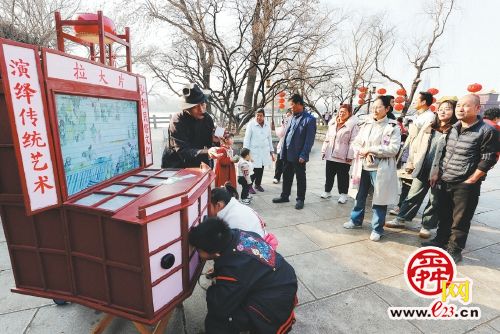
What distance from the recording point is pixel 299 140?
4.54 meters

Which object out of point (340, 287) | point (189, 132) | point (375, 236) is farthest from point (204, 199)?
point (375, 236)

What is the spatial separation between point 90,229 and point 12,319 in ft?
4.46

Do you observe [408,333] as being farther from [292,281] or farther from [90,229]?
[90,229]

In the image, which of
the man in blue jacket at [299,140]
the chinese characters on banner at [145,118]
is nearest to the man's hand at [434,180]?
the man in blue jacket at [299,140]

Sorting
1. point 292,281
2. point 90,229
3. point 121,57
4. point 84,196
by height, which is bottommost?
point 292,281

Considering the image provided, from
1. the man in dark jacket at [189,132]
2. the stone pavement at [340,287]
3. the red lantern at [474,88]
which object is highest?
the red lantern at [474,88]

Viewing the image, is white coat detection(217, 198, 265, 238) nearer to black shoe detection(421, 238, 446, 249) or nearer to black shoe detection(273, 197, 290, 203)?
black shoe detection(421, 238, 446, 249)

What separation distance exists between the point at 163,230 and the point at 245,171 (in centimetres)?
329

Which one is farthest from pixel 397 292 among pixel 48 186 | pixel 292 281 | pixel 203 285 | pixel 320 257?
pixel 48 186

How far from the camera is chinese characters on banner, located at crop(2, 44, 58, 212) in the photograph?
131 cm

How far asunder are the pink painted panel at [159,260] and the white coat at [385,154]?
8.91 feet

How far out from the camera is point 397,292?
2648mm

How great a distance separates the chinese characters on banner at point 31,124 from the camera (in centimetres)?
131

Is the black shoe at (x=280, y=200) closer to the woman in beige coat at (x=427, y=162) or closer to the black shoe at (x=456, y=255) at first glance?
the woman in beige coat at (x=427, y=162)
